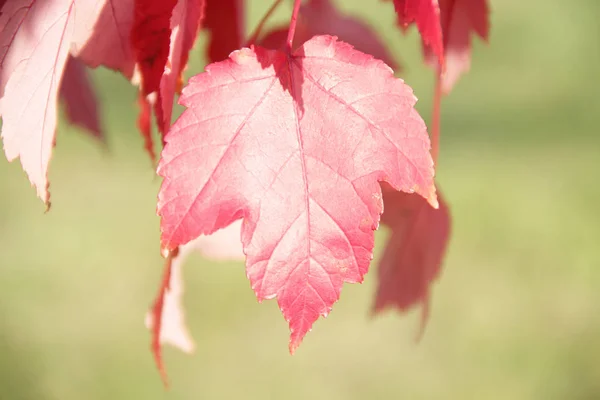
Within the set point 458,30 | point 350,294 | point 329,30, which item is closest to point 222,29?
point 329,30

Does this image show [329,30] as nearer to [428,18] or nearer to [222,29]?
[222,29]

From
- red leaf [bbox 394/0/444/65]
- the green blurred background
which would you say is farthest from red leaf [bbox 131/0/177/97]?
the green blurred background

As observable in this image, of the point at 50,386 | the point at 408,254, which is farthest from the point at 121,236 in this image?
the point at 408,254

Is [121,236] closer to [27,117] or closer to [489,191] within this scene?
[489,191]

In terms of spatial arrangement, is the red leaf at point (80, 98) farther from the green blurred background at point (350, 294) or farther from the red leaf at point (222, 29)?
the green blurred background at point (350, 294)

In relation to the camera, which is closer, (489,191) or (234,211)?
(234,211)
